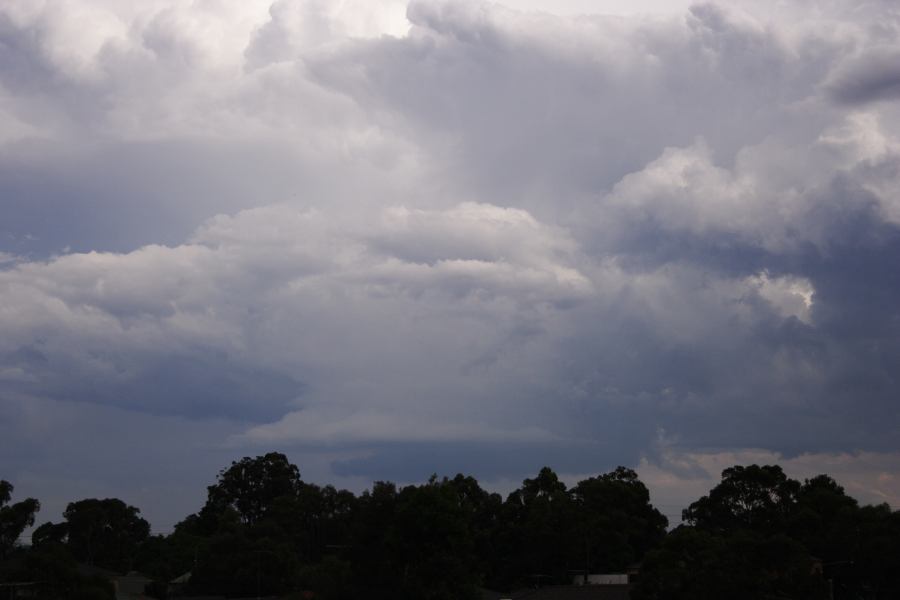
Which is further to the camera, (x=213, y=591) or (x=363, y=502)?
(x=213, y=591)

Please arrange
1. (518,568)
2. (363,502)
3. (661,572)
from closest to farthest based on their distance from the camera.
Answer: (661,572) → (363,502) → (518,568)

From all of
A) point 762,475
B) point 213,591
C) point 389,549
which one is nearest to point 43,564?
point 389,549

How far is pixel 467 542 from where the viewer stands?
298ft

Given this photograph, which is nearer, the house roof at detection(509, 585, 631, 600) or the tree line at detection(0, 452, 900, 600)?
the tree line at detection(0, 452, 900, 600)

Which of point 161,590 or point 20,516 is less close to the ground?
point 20,516

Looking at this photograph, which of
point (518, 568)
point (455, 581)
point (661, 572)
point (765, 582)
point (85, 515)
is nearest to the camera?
point (765, 582)

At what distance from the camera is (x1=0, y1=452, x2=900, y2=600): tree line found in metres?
81.3

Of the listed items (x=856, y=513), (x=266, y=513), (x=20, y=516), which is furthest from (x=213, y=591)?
(x=856, y=513)

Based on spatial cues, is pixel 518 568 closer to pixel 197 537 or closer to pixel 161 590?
pixel 161 590

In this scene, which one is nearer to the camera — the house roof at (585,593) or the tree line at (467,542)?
the tree line at (467,542)

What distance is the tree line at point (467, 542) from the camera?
3201 inches

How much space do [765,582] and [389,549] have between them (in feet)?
110

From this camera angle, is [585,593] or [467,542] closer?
[467,542]

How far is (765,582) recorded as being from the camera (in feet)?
227
